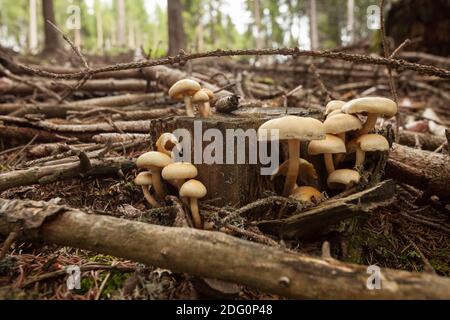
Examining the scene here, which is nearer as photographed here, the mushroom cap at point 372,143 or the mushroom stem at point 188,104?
the mushroom cap at point 372,143

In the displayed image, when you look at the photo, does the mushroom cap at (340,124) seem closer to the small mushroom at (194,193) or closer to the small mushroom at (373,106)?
the small mushroom at (373,106)

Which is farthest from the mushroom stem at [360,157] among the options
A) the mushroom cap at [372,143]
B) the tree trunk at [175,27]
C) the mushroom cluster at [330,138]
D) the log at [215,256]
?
the tree trunk at [175,27]

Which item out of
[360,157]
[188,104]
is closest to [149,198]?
[188,104]

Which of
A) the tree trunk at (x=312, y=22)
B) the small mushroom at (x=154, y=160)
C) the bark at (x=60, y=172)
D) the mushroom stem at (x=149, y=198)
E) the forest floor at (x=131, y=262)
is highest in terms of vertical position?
the tree trunk at (x=312, y=22)

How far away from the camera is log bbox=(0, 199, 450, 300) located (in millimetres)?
1568

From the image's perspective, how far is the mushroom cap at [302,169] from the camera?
8.70 feet

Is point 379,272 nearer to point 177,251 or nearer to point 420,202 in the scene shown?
point 177,251

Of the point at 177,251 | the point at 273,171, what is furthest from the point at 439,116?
the point at 177,251

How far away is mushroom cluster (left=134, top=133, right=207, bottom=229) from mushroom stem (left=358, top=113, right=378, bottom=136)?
1.25 m

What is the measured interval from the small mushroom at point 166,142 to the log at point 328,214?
84 cm

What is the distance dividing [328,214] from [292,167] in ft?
1.45

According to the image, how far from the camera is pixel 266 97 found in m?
5.64

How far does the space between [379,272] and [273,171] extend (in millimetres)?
1204
